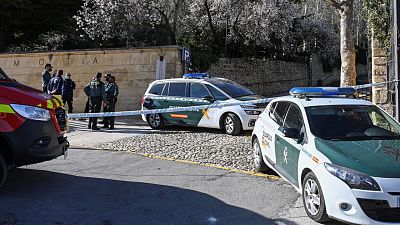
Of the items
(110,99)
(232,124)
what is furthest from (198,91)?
(110,99)

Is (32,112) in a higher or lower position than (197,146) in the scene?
higher

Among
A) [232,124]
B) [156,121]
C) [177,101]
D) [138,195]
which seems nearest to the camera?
[138,195]

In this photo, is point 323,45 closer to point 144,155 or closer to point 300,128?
point 144,155

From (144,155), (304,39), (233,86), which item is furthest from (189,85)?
(304,39)

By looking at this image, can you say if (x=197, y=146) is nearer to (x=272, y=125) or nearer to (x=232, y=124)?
(x=232, y=124)

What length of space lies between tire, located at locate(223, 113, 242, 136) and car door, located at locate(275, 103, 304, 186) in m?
5.03

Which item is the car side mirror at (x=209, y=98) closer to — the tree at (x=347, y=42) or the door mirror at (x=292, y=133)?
the tree at (x=347, y=42)

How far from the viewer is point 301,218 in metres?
5.44

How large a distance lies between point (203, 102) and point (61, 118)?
6.06 metres

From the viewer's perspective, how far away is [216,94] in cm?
1245

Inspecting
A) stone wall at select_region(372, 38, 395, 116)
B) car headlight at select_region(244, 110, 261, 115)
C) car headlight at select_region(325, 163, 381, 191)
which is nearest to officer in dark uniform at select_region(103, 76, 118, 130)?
car headlight at select_region(244, 110, 261, 115)

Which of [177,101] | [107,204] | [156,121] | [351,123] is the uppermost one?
[177,101]

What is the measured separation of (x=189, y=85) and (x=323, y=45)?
2859 cm

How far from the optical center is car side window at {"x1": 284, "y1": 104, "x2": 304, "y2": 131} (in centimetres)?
616
